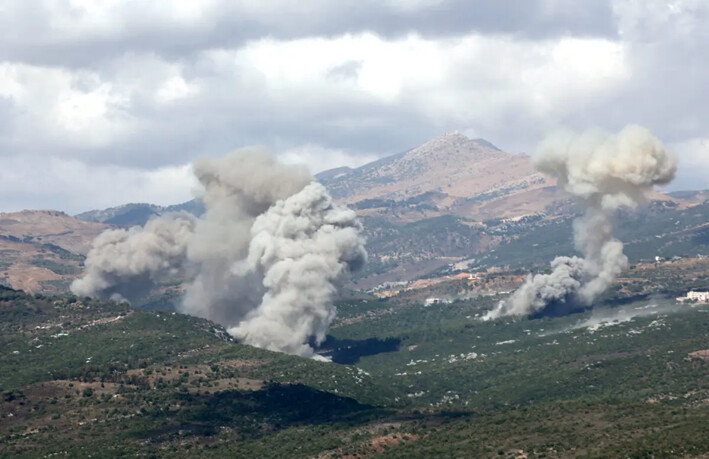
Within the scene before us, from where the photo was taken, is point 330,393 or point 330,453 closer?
point 330,453

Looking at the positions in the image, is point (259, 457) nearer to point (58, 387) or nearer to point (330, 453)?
point (330, 453)

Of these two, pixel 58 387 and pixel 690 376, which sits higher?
pixel 58 387

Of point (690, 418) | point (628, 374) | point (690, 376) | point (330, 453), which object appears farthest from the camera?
point (628, 374)

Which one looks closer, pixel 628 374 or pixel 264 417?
pixel 264 417

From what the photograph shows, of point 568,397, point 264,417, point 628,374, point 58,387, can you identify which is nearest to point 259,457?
point 264,417

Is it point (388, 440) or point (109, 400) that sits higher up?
point (109, 400)

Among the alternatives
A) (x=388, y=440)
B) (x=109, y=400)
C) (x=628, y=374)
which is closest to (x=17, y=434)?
(x=109, y=400)

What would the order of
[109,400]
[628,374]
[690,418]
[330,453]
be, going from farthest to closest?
[628,374] → [109,400] → [330,453] → [690,418]

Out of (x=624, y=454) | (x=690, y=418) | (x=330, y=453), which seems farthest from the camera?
(x=330, y=453)

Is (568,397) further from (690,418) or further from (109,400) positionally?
(109,400)
